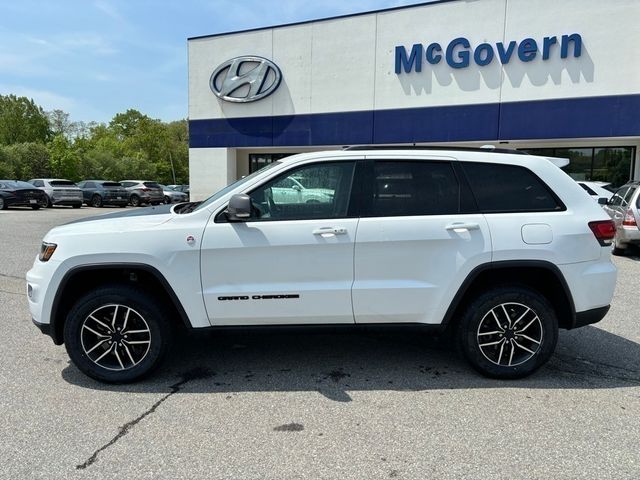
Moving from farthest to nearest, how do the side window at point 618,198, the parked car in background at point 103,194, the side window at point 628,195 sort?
the parked car in background at point 103,194
the side window at point 618,198
the side window at point 628,195

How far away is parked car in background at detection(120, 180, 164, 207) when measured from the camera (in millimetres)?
30594

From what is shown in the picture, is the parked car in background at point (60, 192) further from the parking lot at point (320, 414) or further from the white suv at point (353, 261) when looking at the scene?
the white suv at point (353, 261)

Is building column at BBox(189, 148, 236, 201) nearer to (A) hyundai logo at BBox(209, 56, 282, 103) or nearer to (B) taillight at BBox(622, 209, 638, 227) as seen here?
(A) hyundai logo at BBox(209, 56, 282, 103)

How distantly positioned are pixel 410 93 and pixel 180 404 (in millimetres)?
18093

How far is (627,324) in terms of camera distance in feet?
18.1

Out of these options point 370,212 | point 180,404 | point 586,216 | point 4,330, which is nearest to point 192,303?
point 180,404

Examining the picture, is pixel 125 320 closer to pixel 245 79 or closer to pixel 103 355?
pixel 103 355

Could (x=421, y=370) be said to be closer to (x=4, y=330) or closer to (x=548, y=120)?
(x=4, y=330)

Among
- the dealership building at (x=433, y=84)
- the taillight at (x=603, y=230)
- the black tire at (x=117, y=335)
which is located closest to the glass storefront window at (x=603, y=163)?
the dealership building at (x=433, y=84)

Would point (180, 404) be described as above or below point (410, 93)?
below

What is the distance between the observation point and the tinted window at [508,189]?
3.98 m

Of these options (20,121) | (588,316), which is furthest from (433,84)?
(20,121)

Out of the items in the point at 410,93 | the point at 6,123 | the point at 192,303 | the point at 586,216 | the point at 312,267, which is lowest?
the point at 192,303

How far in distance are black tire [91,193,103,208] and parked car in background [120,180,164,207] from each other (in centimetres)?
175
